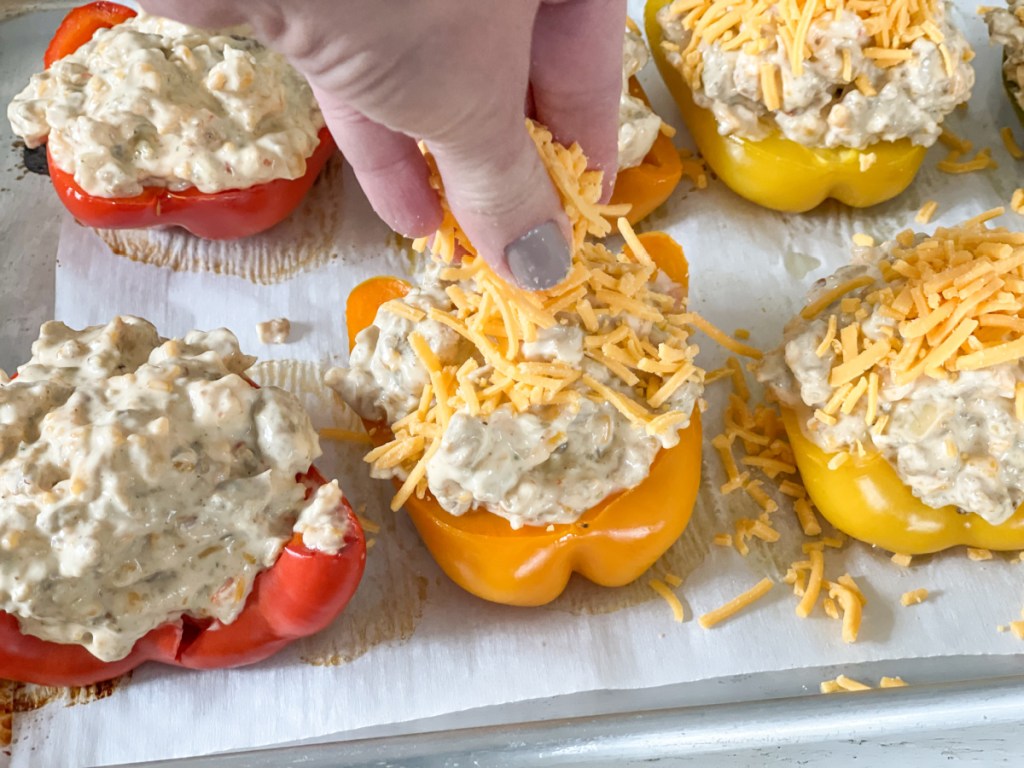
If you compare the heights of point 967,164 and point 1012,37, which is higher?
point 1012,37

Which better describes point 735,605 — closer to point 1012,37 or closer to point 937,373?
point 937,373

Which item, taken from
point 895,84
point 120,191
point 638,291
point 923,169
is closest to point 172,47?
point 120,191

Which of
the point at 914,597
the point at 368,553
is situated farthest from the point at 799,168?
the point at 368,553

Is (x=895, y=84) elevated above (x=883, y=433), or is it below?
above

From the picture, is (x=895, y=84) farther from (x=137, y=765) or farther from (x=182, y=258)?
(x=137, y=765)

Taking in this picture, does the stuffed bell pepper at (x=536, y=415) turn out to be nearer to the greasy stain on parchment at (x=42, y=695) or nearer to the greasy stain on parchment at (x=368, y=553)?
the greasy stain on parchment at (x=368, y=553)

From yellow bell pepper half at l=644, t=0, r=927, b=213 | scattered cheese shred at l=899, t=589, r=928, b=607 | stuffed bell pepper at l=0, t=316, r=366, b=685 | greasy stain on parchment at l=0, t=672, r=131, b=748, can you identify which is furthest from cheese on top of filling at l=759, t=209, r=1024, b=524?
greasy stain on parchment at l=0, t=672, r=131, b=748
